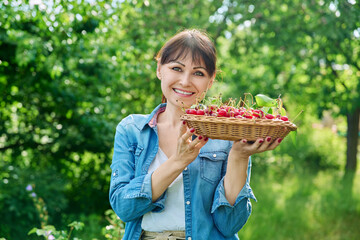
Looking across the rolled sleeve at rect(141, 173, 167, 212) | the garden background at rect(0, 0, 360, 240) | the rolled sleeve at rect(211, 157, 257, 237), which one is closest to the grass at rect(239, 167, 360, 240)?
the garden background at rect(0, 0, 360, 240)

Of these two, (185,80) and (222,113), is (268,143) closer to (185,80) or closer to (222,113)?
(222,113)

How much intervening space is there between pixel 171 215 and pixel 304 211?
4564 mm

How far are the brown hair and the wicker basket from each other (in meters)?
0.42

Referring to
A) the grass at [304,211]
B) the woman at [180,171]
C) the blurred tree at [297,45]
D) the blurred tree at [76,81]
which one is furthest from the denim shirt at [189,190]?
the blurred tree at [297,45]

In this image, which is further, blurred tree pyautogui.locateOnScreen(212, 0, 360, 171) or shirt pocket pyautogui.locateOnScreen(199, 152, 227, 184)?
blurred tree pyautogui.locateOnScreen(212, 0, 360, 171)

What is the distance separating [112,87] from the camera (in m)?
5.00

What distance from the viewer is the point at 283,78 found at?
7.41 meters

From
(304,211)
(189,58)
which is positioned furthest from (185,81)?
(304,211)

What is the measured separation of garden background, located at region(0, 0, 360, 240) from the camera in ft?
13.7

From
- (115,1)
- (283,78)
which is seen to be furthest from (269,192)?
(115,1)

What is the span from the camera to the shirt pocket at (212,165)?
1.85 metres

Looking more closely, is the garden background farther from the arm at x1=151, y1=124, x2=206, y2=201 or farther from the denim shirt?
the arm at x1=151, y1=124, x2=206, y2=201

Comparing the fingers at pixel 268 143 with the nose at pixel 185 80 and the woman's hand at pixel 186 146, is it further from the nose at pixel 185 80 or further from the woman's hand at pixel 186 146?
the nose at pixel 185 80

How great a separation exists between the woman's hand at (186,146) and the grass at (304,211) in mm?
A: 3522
